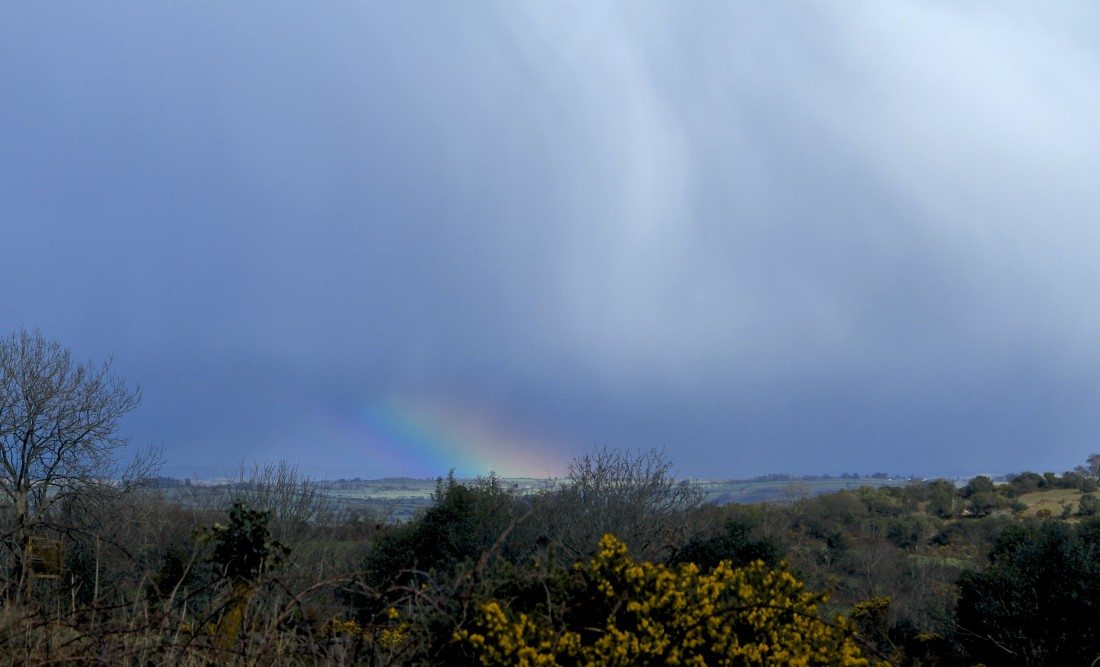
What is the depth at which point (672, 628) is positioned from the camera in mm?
5660

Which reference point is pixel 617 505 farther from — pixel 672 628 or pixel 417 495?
pixel 672 628

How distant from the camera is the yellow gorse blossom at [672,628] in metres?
5.43

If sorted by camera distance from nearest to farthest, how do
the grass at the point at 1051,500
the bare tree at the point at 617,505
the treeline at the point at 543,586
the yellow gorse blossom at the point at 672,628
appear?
the treeline at the point at 543,586 < the yellow gorse blossom at the point at 672,628 < the bare tree at the point at 617,505 < the grass at the point at 1051,500

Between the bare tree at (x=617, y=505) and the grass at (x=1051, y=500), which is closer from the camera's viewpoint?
the bare tree at (x=617, y=505)

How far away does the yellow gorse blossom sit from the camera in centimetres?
543

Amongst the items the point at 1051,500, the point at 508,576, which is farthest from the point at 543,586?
the point at 1051,500

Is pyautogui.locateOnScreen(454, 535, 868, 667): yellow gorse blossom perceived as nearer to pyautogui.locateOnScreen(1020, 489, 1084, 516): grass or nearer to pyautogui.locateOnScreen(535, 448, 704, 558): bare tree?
pyautogui.locateOnScreen(535, 448, 704, 558): bare tree

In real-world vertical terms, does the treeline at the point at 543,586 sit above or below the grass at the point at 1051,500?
above

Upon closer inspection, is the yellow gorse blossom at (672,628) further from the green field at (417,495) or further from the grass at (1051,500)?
the grass at (1051,500)

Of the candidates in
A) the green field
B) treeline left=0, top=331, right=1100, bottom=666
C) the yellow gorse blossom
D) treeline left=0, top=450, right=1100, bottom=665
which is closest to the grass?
treeline left=0, top=331, right=1100, bottom=666

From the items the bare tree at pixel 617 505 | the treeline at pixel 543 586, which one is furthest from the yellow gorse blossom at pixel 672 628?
the bare tree at pixel 617 505

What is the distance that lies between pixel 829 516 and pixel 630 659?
60.1m

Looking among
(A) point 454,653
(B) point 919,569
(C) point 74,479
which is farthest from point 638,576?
(B) point 919,569

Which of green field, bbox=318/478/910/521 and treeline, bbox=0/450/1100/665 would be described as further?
green field, bbox=318/478/910/521
